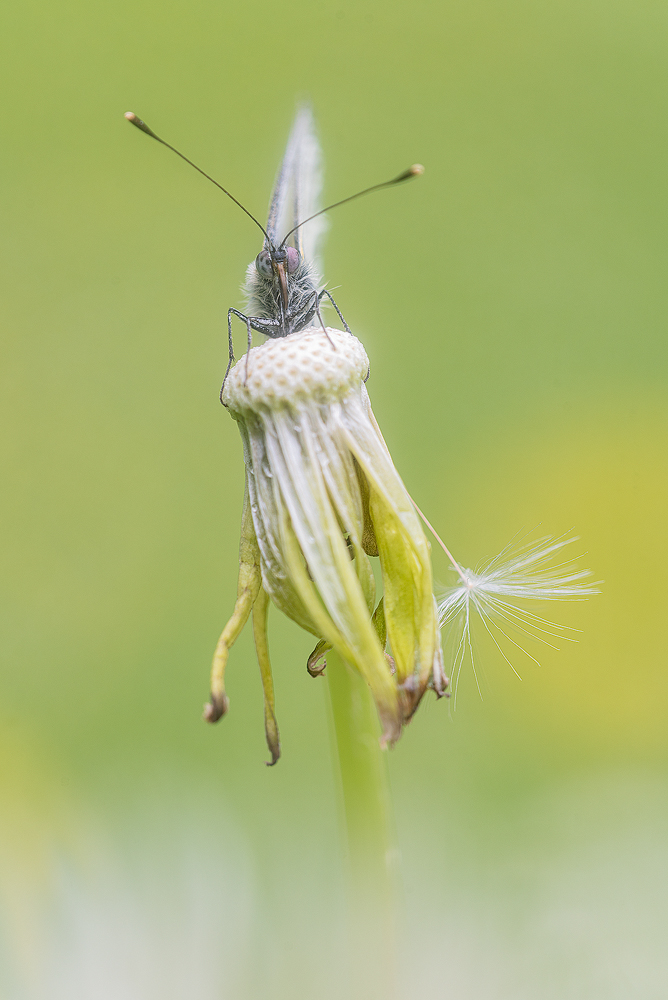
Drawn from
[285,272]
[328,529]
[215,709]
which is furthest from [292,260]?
[215,709]

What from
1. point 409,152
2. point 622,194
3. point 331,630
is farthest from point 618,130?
point 331,630

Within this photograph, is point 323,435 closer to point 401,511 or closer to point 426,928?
point 401,511

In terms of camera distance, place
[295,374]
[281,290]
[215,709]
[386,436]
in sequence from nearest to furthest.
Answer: [215,709] → [295,374] → [281,290] → [386,436]

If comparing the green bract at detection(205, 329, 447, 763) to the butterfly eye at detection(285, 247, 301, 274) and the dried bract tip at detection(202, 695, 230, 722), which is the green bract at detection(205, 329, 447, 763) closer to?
the dried bract tip at detection(202, 695, 230, 722)

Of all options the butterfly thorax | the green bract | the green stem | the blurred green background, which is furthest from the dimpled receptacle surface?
the blurred green background

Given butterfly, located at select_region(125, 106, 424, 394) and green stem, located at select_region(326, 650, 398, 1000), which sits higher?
butterfly, located at select_region(125, 106, 424, 394)

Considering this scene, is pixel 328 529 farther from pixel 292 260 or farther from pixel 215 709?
pixel 292 260
